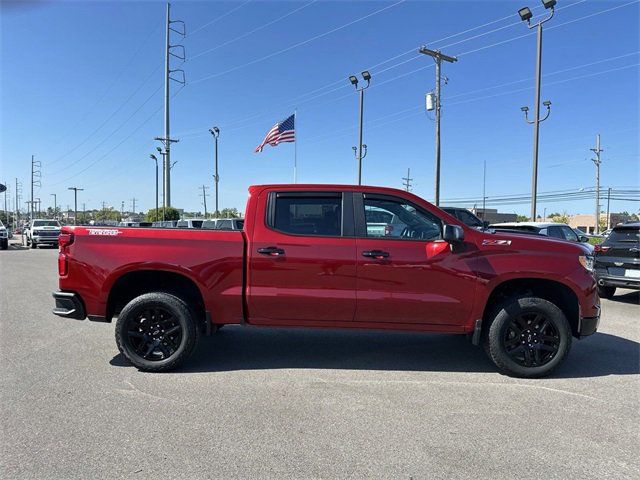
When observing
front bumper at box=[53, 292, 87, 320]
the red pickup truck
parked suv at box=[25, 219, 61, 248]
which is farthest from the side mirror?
parked suv at box=[25, 219, 61, 248]

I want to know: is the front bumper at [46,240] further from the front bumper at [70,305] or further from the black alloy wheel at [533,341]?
the black alloy wheel at [533,341]

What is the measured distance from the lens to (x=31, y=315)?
7.93m

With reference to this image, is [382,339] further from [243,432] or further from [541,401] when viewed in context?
[243,432]

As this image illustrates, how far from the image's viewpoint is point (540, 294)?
207 inches

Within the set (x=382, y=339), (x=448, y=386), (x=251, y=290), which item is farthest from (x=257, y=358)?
(x=448, y=386)

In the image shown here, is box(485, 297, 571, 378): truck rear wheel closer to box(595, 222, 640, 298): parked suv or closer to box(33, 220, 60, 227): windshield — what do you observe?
box(595, 222, 640, 298): parked suv

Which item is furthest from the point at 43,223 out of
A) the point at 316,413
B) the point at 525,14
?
the point at 316,413

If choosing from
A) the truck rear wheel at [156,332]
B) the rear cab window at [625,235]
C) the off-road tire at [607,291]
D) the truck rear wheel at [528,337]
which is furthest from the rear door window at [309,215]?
the off-road tire at [607,291]

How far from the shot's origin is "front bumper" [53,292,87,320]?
5.11m

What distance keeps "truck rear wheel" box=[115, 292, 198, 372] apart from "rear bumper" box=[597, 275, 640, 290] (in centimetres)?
849

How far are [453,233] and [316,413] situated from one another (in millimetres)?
2112

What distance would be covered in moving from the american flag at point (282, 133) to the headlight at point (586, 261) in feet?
65.8

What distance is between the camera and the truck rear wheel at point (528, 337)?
16.0 ft

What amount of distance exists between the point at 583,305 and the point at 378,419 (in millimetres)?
2582
